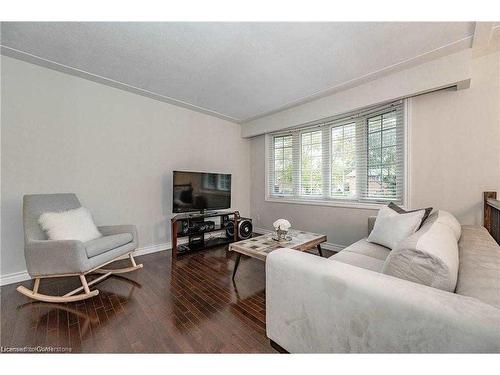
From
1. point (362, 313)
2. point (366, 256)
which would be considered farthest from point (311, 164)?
point (362, 313)

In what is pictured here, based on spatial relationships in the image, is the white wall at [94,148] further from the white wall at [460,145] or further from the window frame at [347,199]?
the white wall at [460,145]

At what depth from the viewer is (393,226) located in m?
1.88

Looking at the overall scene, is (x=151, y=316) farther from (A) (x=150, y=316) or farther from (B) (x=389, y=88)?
(B) (x=389, y=88)

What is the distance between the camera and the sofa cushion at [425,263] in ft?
2.77

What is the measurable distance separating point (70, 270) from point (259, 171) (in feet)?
11.4

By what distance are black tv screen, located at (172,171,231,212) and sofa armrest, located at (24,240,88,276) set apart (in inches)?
58.2

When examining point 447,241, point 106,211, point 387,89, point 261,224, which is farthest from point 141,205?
point 387,89

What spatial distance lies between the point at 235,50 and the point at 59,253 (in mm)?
2492

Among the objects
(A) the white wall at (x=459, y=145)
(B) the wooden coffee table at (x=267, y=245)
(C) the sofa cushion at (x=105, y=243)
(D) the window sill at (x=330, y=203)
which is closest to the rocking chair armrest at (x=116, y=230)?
(C) the sofa cushion at (x=105, y=243)

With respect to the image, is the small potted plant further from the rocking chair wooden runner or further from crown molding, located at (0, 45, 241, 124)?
Result: crown molding, located at (0, 45, 241, 124)

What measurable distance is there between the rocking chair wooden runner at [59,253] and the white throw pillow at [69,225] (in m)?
0.09

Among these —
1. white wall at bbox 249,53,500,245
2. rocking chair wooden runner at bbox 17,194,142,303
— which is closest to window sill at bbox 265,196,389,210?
white wall at bbox 249,53,500,245

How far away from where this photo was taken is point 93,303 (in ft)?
6.00
